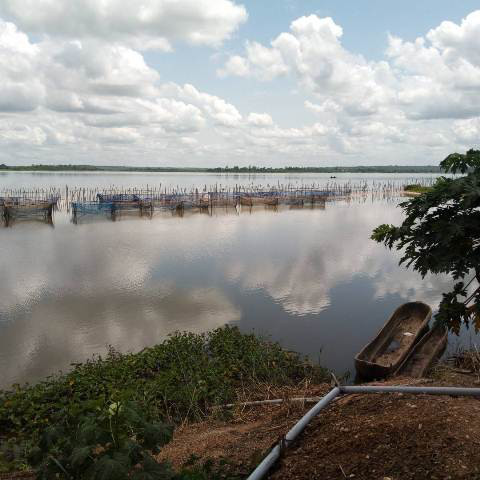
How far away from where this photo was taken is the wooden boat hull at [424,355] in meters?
9.73

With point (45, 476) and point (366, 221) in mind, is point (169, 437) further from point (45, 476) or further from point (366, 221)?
point (366, 221)

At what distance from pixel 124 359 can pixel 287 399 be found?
4.63 m

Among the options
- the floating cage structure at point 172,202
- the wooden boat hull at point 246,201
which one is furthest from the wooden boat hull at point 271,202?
the wooden boat hull at point 246,201

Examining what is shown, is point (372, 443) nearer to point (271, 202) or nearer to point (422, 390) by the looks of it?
point (422, 390)

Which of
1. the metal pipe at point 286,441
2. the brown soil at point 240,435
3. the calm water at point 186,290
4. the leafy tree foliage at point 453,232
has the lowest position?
the calm water at point 186,290

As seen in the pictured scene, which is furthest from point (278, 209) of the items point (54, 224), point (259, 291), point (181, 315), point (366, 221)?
point (181, 315)

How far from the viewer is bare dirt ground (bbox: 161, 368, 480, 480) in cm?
368

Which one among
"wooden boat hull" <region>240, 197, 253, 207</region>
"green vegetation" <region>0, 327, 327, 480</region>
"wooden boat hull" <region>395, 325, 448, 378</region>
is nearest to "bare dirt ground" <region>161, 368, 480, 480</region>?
"green vegetation" <region>0, 327, 327, 480</region>

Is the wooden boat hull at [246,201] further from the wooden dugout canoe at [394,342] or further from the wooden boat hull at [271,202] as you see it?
the wooden dugout canoe at [394,342]

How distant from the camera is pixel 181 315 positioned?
1370 centimetres

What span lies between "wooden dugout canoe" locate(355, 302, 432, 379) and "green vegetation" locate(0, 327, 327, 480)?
1.04m

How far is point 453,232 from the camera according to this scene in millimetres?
3832

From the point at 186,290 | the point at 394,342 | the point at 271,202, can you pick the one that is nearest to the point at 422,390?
the point at 394,342

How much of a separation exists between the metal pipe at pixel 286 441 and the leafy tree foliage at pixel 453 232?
5.96 ft
